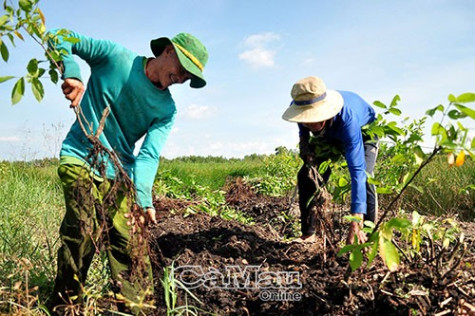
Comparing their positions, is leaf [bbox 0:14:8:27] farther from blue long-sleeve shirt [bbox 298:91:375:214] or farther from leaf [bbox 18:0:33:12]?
blue long-sleeve shirt [bbox 298:91:375:214]

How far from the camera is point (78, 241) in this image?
224 cm

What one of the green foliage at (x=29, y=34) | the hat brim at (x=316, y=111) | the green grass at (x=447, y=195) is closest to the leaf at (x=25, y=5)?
the green foliage at (x=29, y=34)

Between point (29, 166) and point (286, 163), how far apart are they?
4.44 meters

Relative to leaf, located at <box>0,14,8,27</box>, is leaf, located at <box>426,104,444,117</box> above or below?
below

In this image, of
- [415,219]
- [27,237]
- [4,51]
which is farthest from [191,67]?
[27,237]

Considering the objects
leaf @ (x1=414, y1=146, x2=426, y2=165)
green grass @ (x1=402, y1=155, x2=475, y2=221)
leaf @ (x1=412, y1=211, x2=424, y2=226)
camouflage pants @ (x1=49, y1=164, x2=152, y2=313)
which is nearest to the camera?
leaf @ (x1=414, y1=146, x2=426, y2=165)

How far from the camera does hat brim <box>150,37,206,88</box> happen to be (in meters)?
2.31

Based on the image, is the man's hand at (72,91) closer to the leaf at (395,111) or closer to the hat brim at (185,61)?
the hat brim at (185,61)

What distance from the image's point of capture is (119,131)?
2447 millimetres

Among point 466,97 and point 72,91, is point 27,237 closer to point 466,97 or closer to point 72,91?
point 72,91

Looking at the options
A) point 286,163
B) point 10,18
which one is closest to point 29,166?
point 286,163

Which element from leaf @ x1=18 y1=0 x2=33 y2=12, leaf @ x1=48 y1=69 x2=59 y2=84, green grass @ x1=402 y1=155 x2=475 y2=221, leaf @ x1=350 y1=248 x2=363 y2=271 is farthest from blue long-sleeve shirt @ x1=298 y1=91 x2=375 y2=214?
green grass @ x1=402 y1=155 x2=475 y2=221

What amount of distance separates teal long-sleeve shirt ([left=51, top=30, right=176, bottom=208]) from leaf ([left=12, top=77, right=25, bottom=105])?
0.63 m

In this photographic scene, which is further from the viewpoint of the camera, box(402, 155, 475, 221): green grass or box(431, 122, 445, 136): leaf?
box(402, 155, 475, 221): green grass
